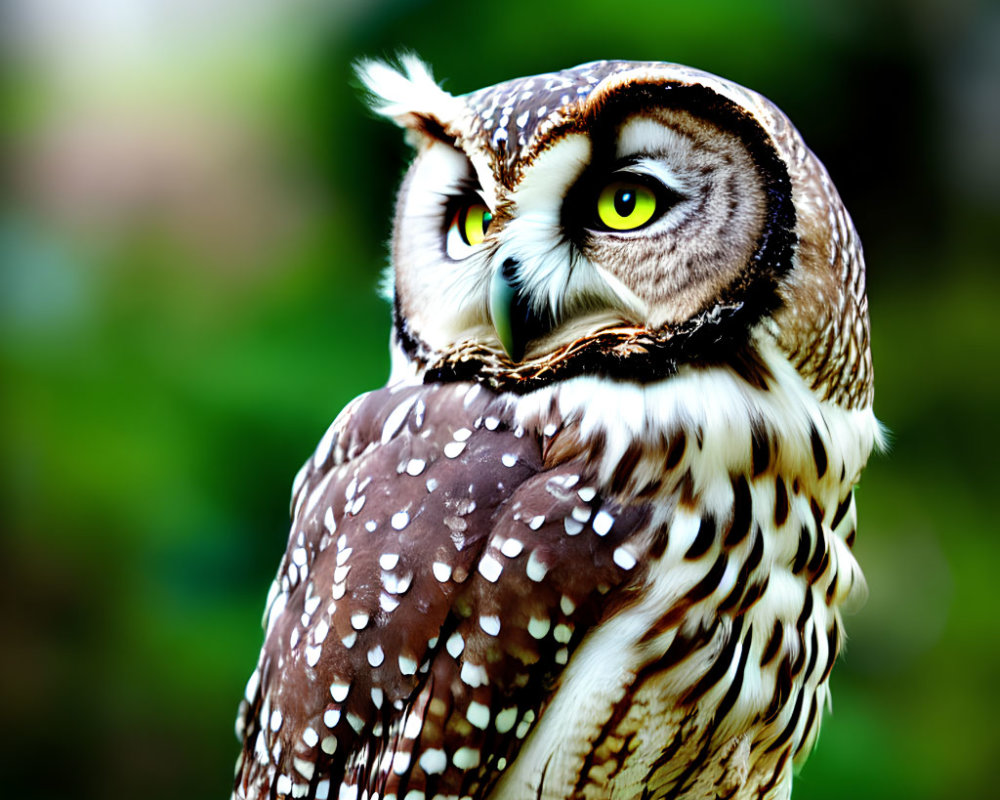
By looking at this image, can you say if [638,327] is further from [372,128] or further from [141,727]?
[141,727]

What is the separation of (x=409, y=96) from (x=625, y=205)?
46 centimetres

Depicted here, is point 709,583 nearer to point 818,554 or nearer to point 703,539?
point 703,539

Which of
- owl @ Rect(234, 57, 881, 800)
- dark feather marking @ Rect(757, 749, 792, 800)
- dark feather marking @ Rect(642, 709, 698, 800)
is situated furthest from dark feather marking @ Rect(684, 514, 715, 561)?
dark feather marking @ Rect(757, 749, 792, 800)

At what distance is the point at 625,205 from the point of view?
127cm

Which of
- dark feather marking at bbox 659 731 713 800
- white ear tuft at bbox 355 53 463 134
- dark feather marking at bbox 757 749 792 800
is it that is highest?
white ear tuft at bbox 355 53 463 134

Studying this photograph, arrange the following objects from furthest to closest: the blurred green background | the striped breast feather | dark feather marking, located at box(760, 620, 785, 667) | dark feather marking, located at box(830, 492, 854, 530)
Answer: the blurred green background < dark feather marking, located at box(830, 492, 854, 530) < dark feather marking, located at box(760, 620, 785, 667) < the striped breast feather

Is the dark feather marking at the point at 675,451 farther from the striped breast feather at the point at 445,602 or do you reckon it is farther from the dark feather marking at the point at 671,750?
the dark feather marking at the point at 671,750

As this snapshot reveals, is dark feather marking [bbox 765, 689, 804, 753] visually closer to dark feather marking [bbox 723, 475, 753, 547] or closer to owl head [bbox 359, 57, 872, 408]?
dark feather marking [bbox 723, 475, 753, 547]

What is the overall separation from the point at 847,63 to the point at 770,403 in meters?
3.19

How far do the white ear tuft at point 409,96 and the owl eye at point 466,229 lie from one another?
13 cm

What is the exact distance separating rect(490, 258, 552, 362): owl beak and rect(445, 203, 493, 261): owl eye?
0.11 metres

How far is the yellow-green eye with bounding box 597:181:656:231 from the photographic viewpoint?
1262mm

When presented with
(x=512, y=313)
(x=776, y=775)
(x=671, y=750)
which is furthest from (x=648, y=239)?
(x=776, y=775)

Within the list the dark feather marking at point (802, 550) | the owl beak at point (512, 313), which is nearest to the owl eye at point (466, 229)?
the owl beak at point (512, 313)
